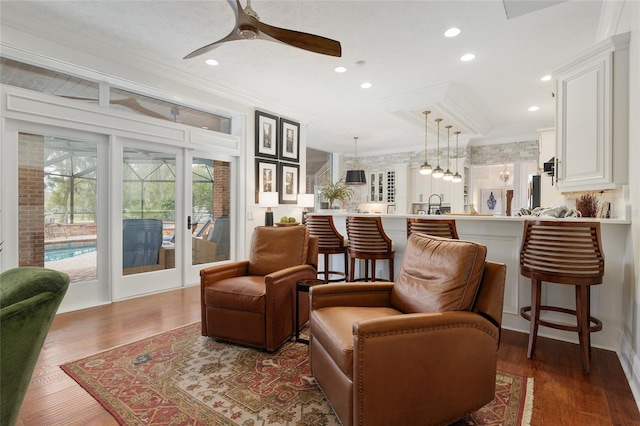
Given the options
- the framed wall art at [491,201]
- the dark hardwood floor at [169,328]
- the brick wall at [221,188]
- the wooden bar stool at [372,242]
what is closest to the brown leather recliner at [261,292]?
the wooden bar stool at [372,242]

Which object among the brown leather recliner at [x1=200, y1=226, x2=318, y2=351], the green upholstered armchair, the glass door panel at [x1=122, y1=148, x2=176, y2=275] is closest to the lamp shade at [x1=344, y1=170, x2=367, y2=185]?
the glass door panel at [x1=122, y1=148, x2=176, y2=275]

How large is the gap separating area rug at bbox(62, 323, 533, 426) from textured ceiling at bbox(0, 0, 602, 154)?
285cm

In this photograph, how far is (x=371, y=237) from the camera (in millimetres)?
3441

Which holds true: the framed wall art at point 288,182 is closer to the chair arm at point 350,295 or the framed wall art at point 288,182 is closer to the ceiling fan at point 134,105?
the ceiling fan at point 134,105

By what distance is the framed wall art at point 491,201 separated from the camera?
10289 mm

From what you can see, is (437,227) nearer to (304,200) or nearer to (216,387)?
(216,387)

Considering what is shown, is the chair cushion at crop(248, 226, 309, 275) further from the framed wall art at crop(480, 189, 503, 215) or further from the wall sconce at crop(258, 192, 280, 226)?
the framed wall art at crop(480, 189, 503, 215)

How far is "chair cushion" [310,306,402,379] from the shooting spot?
4.91ft

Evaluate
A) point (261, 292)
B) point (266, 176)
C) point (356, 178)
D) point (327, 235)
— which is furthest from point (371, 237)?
point (356, 178)

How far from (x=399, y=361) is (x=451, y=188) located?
744 cm

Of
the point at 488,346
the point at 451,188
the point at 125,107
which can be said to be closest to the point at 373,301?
the point at 488,346

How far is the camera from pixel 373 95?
16.7ft

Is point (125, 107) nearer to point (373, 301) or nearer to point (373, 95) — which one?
point (373, 95)

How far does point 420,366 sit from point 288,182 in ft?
15.2
